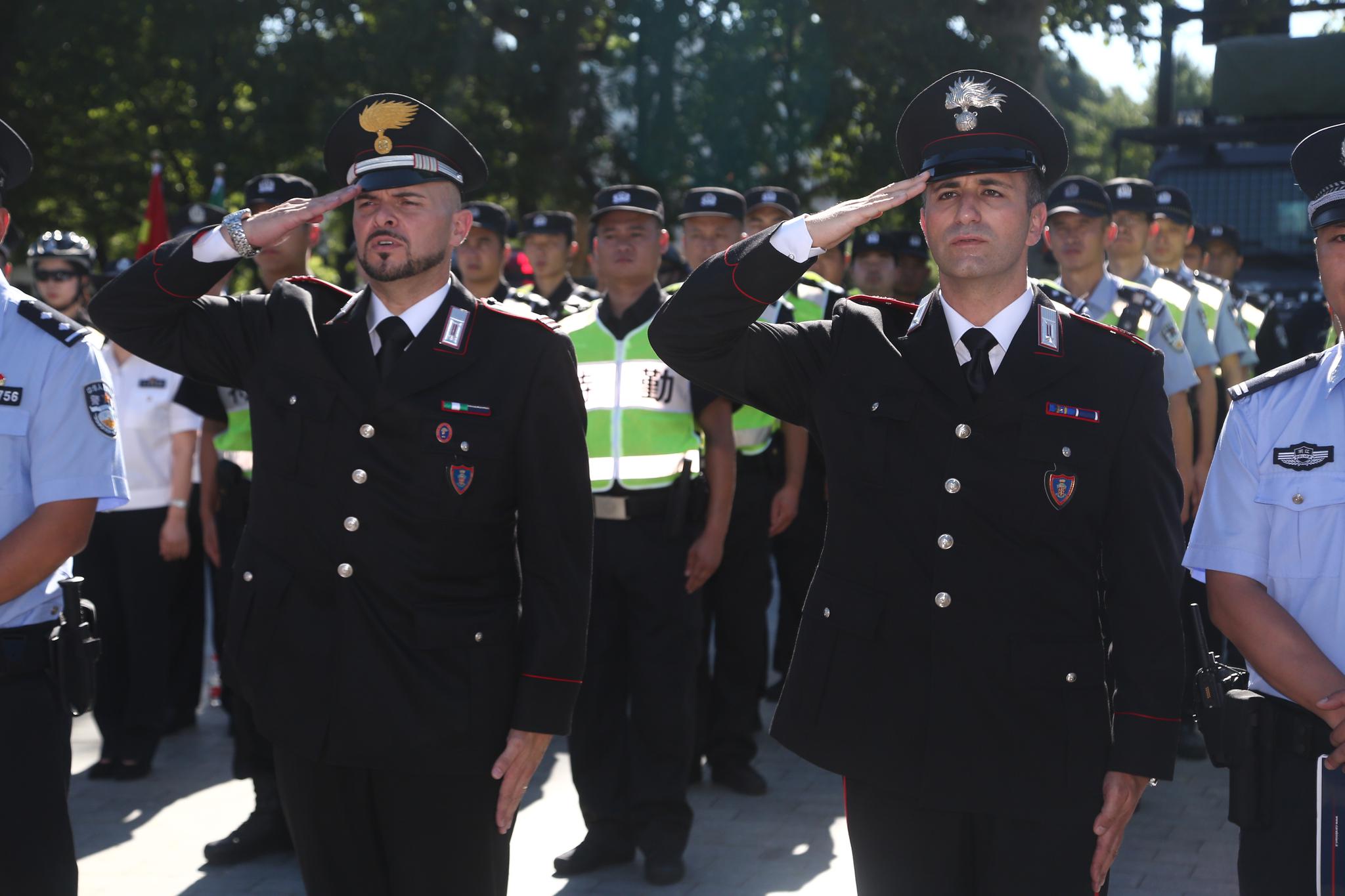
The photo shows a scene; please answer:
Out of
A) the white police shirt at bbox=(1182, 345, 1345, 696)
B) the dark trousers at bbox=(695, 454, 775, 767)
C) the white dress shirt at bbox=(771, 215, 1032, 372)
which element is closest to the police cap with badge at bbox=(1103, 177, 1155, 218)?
the dark trousers at bbox=(695, 454, 775, 767)

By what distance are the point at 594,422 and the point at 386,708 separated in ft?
8.00

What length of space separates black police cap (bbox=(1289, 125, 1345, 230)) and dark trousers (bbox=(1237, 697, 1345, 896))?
978 millimetres

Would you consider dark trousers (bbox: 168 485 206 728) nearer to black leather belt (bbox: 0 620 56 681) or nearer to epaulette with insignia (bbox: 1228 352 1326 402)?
black leather belt (bbox: 0 620 56 681)

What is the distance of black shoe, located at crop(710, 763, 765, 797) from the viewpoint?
6.15m

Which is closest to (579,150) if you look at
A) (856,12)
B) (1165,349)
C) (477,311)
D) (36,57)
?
(856,12)

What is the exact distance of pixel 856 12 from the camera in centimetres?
1930

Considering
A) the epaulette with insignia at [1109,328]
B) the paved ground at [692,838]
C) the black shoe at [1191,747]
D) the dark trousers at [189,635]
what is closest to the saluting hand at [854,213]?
the epaulette with insignia at [1109,328]

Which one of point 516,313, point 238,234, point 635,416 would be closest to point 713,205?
point 635,416

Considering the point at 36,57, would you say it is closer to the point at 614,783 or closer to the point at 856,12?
the point at 856,12

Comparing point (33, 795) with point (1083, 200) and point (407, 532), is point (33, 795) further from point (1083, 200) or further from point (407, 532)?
point (1083, 200)

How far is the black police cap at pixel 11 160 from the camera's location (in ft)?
11.8

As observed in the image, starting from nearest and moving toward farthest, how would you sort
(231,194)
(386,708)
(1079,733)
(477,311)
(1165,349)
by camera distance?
(1079,733) < (386,708) < (477,311) < (1165,349) < (231,194)

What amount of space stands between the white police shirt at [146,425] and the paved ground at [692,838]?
1.19 metres

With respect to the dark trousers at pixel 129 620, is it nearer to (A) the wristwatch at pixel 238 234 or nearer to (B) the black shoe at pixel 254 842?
(B) the black shoe at pixel 254 842
